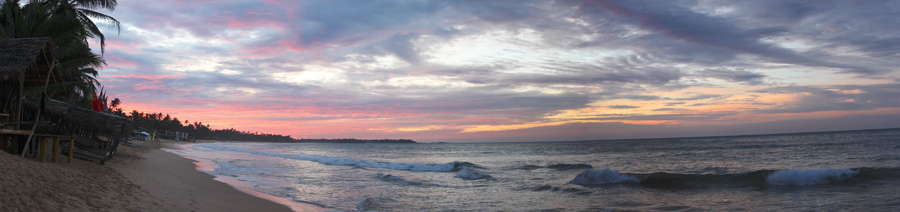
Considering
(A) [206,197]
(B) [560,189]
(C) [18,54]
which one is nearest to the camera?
(C) [18,54]

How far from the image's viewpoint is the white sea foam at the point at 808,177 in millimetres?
13734

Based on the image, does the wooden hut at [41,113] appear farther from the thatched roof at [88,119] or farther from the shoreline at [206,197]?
the shoreline at [206,197]

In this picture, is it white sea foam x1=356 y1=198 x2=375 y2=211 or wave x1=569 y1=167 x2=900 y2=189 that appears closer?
white sea foam x1=356 y1=198 x2=375 y2=211

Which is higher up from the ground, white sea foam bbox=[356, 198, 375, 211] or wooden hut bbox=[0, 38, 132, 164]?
wooden hut bbox=[0, 38, 132, 164]

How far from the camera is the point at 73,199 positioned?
6.71 meters

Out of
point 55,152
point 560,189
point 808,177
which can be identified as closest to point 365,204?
point 560,189

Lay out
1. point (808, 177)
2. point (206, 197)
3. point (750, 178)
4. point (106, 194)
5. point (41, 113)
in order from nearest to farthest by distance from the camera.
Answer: point (106, 194) → point (206, 197) → point (41, 113) → point (808, 177) → point (750, 178)

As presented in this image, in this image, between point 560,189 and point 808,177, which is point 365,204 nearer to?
point 560,189

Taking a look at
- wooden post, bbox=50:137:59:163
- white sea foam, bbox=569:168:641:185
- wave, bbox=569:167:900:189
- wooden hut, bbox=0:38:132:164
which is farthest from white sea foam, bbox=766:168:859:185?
wooden post, bbox=50:137:59:163

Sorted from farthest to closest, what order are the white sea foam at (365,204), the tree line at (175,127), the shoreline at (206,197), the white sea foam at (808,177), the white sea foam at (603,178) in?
the tree line at (175,127), the white sea foam at (603,178), the white sea foam at (808,177), the white sea foam at (365,204), the shoreline at (206,197)

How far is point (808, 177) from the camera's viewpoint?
46.0ft

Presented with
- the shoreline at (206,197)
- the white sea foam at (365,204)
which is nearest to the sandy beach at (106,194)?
the shoreline at (206,197)

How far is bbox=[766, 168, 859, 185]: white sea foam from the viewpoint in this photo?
13.7 meters

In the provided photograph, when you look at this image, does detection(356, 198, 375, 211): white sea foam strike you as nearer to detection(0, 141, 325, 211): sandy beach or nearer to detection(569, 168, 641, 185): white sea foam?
detection(0, 141, 325, 211): sandy beach
